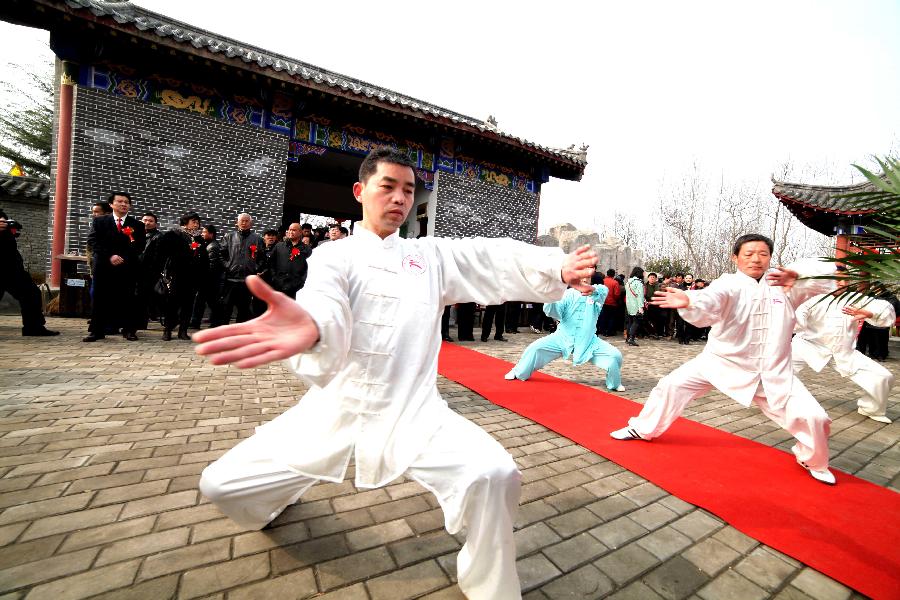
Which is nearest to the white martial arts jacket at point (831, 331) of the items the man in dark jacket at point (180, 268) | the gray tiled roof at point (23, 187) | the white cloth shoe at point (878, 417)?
the white cloth shoe at point (878, 417)

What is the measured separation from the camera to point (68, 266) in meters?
7.34

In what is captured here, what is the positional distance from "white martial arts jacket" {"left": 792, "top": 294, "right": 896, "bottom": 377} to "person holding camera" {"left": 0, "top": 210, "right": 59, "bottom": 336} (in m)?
9.70

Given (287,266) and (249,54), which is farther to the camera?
(249,54)

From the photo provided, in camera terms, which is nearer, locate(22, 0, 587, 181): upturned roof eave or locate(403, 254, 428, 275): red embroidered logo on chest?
locate(403, 254, 428, 275): red embroidered logo on chest

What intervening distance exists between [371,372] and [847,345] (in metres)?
5.81

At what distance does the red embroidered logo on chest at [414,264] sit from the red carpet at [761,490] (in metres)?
2.18

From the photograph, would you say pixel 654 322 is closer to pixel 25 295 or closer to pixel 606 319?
pixel 606 319

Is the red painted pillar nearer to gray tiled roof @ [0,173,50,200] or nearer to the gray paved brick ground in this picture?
the gray paved brick ground

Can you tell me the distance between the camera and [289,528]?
2.00 m

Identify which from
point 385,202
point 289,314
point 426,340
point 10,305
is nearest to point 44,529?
point 289,314

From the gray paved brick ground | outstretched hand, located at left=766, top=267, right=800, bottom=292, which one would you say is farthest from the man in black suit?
outstretched hand, located at left=766, top=267, right=800, bottom=292

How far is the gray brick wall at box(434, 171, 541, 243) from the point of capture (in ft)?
36.4

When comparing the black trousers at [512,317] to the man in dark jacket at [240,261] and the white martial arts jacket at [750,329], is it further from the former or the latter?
the white martial arts jacket at [750,329]

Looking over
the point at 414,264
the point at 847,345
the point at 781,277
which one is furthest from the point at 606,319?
the point at 414,264
